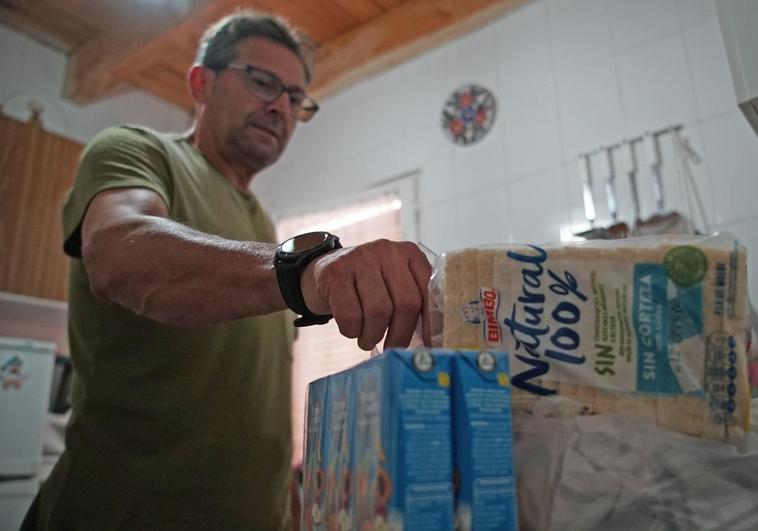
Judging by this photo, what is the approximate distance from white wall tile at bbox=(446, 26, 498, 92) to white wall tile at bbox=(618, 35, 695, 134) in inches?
20.4

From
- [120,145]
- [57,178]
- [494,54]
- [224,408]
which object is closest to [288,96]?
[120,145]

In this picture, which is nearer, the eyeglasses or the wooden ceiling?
the eyeglasses

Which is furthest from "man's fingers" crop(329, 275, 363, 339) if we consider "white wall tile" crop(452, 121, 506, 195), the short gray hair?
"white wall tile" crop(452, 121, 506, 195)

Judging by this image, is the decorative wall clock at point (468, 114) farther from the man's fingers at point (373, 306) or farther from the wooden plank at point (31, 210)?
the man's fingers at point (373, 306)

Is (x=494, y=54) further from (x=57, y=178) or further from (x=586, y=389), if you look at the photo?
(x=586, y=389)

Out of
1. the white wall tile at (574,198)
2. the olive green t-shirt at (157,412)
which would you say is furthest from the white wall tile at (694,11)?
the olive green t-shirt at (157,412)

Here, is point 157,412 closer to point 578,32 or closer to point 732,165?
point 732,165

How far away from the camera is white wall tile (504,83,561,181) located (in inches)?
78.1

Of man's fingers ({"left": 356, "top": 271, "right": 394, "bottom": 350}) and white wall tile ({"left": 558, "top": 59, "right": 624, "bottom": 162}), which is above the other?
white wall tile ({"left": 558, "top": 59, "right": 624, "bottom": 162})

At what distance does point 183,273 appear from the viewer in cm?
58

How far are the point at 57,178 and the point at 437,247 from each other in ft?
5.01

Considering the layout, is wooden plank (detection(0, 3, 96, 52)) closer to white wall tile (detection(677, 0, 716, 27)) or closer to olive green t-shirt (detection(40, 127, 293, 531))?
olive green t-shirt (detection(40, 127, 293, 531))

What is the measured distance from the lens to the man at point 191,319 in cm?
52

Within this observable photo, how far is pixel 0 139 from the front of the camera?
2209mm
